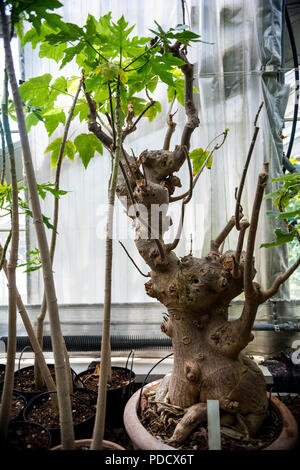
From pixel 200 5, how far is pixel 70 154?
106 cm

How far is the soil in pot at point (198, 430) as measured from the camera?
0.68m

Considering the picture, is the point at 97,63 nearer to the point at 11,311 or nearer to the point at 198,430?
the point at 11,311

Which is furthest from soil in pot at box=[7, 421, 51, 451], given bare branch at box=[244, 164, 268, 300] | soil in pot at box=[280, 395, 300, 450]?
soil in pot at box=[280, 395, 300, 450]

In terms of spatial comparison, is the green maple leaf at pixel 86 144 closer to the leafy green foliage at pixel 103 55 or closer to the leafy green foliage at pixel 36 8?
the leafy green foliage at pixel 103 55

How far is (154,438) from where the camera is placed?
26.6 inches

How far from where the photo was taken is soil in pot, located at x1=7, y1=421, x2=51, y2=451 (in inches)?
24.6

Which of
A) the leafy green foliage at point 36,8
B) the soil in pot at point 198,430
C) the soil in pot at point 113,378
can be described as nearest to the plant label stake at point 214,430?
the soil in pot at point 198,430

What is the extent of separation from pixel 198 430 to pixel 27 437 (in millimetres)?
374

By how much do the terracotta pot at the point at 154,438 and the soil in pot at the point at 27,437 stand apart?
18 cm

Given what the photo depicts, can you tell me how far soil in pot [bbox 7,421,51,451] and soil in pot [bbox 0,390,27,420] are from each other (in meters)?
0.15

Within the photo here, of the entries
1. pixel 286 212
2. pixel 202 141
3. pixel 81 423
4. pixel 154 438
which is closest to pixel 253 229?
pixel 286 212

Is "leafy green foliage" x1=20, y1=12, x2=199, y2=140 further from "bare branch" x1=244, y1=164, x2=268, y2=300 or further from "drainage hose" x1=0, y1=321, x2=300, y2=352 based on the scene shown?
"drainage hose" x1=0, y1=321, x2=300, y2=352

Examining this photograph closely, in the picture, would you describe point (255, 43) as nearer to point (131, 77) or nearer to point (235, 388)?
point (131, 77)
